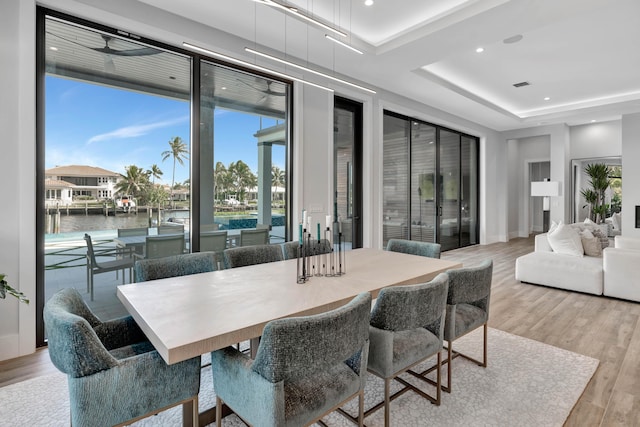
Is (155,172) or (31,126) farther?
(155,172)

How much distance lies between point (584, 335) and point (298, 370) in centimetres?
311

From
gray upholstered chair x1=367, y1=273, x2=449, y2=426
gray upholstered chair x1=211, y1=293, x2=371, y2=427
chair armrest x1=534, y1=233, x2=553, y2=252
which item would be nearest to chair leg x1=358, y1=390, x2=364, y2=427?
gray upholstered chair x1=211, y1=293, x2=371, y2=427

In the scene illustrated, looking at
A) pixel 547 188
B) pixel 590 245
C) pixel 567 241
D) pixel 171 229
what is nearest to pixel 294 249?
pixel 171 229

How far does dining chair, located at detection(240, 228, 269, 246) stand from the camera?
3.90 meters

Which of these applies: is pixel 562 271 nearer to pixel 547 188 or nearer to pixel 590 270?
pixel 590 270

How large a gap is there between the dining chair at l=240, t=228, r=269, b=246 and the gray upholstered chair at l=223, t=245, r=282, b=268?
3.29 ft

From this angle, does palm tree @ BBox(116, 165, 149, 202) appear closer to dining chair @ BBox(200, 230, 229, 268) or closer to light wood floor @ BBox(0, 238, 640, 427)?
dining chair @ BBox(200, 230, 229, 268)

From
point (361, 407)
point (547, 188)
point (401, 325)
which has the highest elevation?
point (547, 188)

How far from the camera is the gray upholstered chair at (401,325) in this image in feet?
5.33

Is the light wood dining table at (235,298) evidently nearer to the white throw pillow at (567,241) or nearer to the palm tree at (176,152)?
the palm tree at (176,152)

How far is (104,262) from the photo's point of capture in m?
3.05

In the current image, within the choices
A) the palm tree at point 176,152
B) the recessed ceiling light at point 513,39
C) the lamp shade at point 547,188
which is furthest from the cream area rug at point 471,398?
the lamp shade at point 547,188

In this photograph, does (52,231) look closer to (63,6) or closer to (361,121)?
(63,6)

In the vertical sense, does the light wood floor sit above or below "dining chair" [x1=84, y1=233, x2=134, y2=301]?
below
